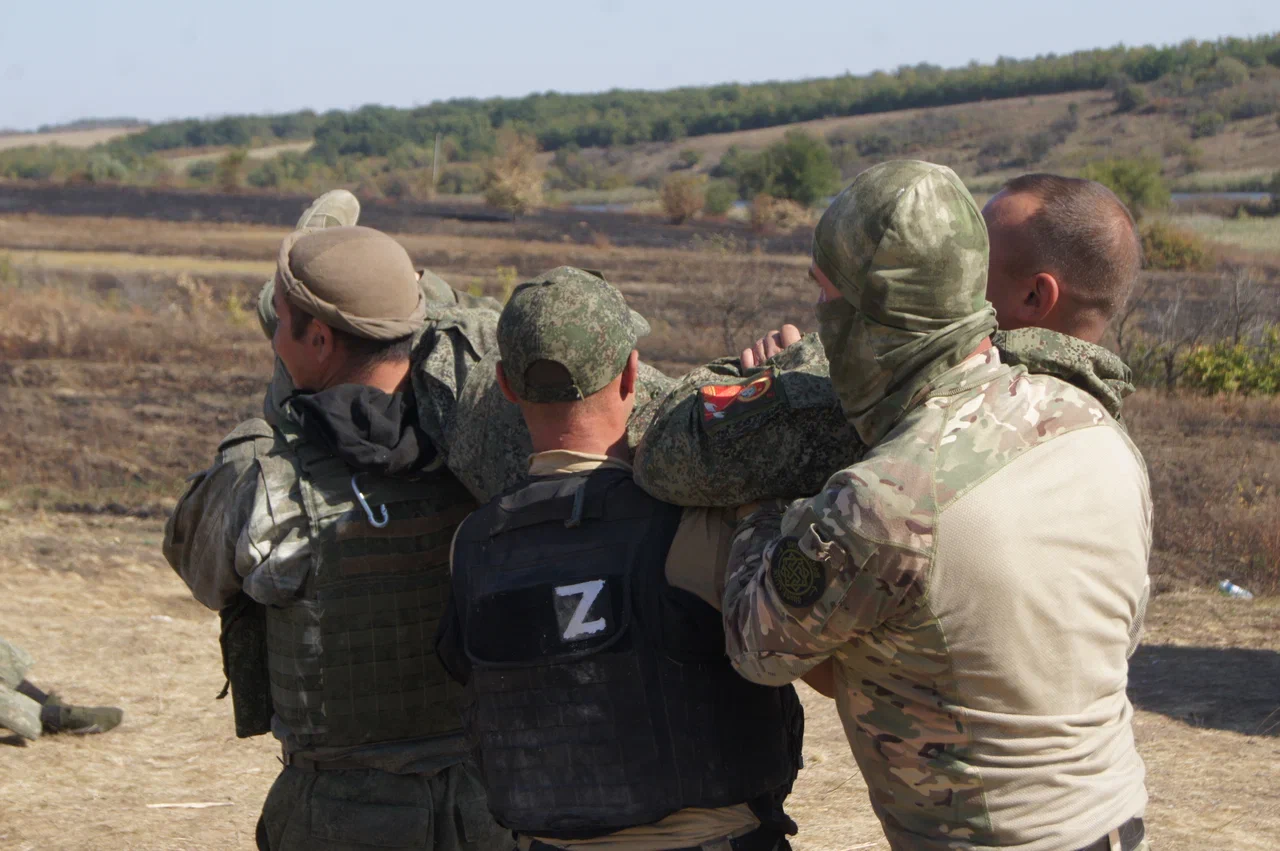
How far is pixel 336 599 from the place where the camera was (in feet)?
9.29

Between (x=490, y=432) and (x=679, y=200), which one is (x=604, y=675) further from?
(x=679, y=200)

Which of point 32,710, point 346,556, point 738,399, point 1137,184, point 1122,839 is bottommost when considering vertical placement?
point 1137,184

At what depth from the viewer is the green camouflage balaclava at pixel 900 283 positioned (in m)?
1.83

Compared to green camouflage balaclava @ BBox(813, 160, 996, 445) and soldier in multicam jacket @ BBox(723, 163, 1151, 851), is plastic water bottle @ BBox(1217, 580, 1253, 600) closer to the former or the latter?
soldier in multicam jacket @ BBox(723, 163, 1151, 851)

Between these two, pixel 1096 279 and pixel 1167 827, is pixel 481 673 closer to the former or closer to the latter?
pixel 1096 279

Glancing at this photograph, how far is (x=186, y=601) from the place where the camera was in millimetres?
8352

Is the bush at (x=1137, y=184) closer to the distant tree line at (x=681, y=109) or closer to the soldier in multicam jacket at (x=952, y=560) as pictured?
the soldier in multicam jacket at (x=952, y=560)

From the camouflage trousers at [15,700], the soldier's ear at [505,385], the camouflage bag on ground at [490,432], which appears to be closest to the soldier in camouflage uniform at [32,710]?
the camouflage trousers at [15,700]

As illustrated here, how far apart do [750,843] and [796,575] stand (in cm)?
64

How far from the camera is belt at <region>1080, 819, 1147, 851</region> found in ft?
6.32

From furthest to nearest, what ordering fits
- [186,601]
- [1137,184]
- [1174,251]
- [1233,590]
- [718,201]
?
[718,201], [1137,184], [1174,251], [1233,590], [186,601]

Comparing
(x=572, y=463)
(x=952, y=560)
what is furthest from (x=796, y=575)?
(x=572, y=463)

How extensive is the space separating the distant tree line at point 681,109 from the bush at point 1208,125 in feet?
51.6

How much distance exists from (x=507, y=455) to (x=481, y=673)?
44 cm
